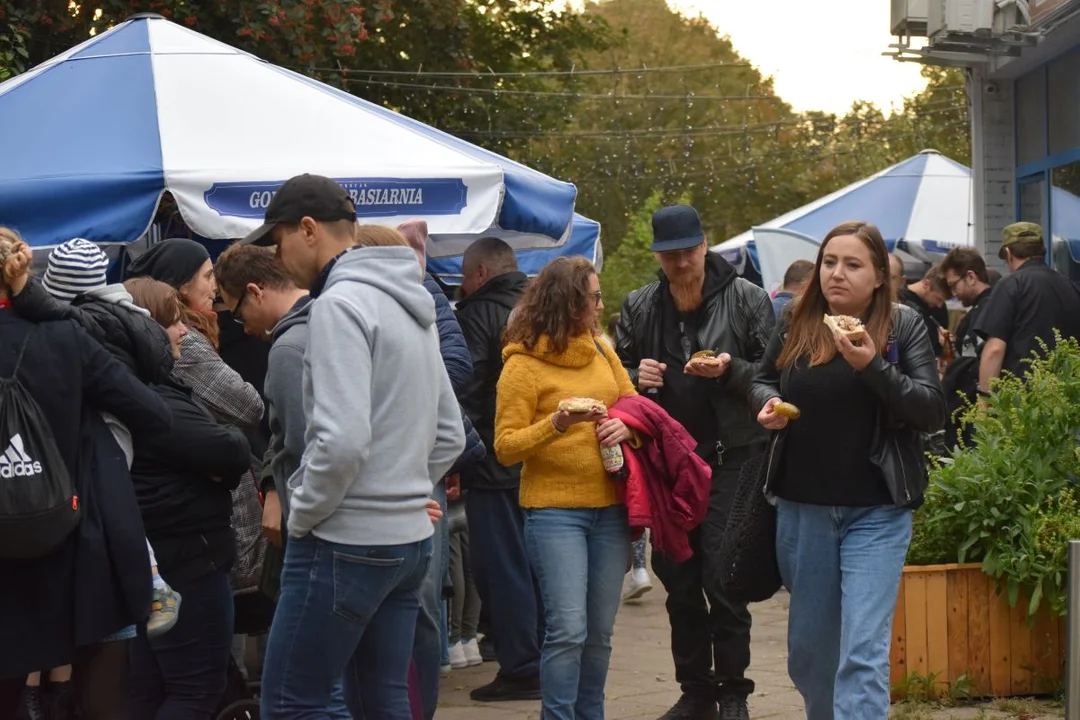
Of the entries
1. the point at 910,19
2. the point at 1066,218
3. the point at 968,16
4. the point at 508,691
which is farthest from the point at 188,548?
the point at 910,19

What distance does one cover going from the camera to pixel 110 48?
7.66 metres

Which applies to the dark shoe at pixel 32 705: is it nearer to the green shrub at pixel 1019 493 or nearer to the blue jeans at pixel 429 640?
the blue jeans at pixel 429 640

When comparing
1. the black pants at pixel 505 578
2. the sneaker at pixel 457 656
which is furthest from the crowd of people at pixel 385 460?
the sneaker at pixel 457 656

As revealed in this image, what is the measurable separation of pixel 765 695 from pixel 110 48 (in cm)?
459

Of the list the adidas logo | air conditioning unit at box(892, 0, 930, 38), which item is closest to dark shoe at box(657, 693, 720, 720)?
the adidas logo

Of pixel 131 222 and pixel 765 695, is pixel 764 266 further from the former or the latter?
pixel 131 222

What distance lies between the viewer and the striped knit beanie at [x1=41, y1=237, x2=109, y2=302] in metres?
5.07

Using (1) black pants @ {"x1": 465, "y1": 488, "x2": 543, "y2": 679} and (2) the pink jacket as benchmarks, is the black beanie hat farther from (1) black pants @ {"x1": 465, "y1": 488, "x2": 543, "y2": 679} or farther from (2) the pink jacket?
(1) black pants @ {"x1": 465, "y1": 488, "x2": 543, "y2": 679}

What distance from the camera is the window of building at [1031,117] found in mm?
13984

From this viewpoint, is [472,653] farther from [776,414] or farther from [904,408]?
[904,408]

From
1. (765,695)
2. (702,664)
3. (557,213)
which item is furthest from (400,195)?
(765,695)

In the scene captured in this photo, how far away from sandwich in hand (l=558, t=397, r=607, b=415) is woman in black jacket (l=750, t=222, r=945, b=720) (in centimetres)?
61

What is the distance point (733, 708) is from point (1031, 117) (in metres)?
9.45

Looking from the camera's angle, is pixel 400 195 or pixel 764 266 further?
pixel 764 266
